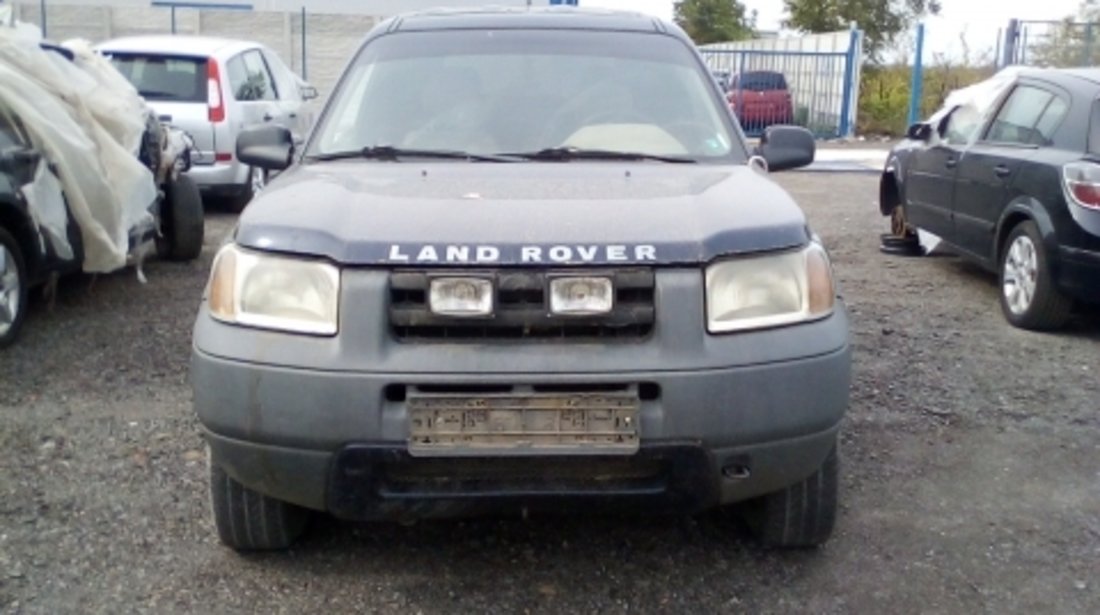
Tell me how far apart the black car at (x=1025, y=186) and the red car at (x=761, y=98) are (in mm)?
13273

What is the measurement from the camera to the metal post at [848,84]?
2180 centimetres

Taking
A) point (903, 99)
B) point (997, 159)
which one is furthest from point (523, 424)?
point (903, 99)

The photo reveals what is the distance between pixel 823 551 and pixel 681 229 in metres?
1.25

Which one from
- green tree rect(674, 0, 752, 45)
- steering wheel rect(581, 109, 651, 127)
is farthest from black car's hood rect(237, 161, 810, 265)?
green tree rect(674, 0, 752, 45)

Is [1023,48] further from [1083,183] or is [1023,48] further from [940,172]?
[1083,183]

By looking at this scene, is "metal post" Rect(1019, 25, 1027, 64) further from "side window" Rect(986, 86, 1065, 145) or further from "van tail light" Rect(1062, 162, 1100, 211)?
"van tail light" Rect(1062, 162, 1100, 211)

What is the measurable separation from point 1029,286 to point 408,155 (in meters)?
4.17

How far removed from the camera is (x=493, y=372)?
9.39 ft

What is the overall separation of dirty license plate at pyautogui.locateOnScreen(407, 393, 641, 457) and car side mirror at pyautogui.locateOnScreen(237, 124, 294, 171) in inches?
74.7

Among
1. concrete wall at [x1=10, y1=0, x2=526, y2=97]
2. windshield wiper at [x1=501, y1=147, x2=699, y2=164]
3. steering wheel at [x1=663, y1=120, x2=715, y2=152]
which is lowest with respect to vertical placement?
windshield wiper at [x1=501, y1=147, x2=699, y2=164]

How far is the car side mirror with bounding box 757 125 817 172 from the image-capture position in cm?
460

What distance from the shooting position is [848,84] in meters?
21.9

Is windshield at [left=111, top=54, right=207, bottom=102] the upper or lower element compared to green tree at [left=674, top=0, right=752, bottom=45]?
lower

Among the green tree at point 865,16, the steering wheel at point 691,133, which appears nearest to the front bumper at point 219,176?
the steering wheel at point 691,133
